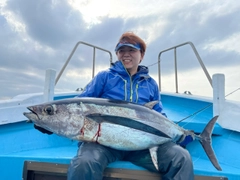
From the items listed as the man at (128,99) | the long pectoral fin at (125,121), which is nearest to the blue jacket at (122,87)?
the man at (128,99)

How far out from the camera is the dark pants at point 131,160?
1449 mm

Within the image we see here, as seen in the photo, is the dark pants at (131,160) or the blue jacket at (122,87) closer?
the dark pants at (131,160)

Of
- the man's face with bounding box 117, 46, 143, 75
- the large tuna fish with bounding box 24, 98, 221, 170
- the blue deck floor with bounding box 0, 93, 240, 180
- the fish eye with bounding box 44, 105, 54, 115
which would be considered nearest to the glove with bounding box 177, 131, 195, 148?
the blue deck floor with bounding box 0, 93, 240, 180

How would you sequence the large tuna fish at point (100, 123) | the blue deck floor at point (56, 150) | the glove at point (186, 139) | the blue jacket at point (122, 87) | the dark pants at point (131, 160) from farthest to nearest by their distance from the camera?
the blue jacket at point (122, 87)
the glove at point (186, 139)
the blue deck floor at point (56, 150)
the large tuna fish at point (100, 123)
the dark pants at point (131, 160)

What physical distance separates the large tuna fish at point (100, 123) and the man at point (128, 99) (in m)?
0.10

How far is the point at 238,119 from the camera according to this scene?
2635 millimetres

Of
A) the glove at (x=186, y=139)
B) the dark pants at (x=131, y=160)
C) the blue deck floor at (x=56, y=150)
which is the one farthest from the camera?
the glove at (x=186, y=139)

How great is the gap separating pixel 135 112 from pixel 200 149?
3.67 feet

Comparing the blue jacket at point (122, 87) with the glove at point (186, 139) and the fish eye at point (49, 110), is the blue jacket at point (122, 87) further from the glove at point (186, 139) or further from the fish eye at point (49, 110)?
the fish eye at point (49, 110)

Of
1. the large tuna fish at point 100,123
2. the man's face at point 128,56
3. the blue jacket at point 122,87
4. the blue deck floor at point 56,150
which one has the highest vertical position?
the man's face at point 128,56

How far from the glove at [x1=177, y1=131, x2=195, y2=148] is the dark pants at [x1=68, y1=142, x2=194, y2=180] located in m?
0.24

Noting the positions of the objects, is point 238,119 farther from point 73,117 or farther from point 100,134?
point 73,117

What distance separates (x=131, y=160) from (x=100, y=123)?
1.59 feet

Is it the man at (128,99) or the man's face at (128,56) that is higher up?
the man's face at (128,56)
